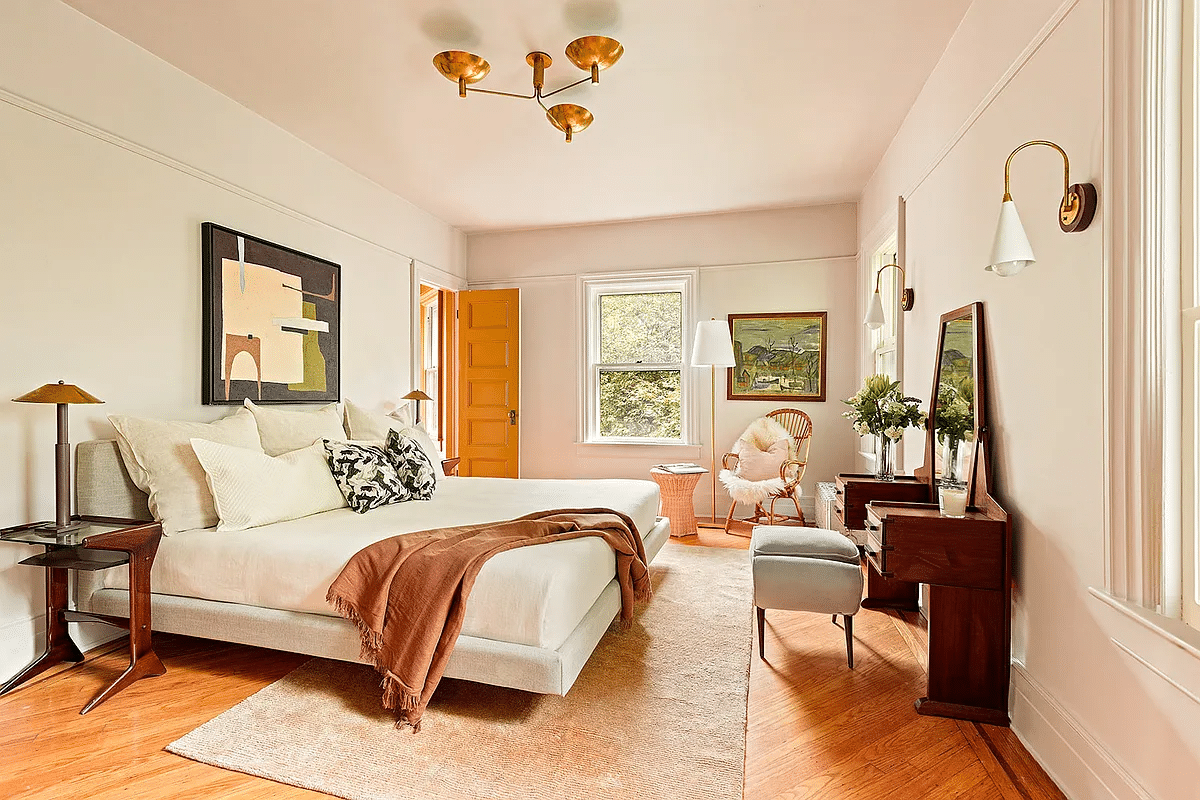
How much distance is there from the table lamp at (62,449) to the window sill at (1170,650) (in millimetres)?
3310

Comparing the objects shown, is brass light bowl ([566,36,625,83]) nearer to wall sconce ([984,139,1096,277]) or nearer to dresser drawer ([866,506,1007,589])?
wall sconce ([984,139,1096,277])

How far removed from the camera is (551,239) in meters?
6.05

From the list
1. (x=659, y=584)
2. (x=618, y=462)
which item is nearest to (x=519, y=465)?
(x=618, y=462)

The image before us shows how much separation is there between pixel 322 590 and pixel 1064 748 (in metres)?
2.44

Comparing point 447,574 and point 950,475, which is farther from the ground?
point 950,475

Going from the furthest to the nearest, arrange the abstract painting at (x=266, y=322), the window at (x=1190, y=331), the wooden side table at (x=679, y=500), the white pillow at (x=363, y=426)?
the wooden side table at (x=679, y=500), the white pillow at (x=363, y=426), the abstract painting at (x=266, y=322), the window at (x=1190, y=331)

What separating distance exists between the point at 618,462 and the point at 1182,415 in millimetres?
4628

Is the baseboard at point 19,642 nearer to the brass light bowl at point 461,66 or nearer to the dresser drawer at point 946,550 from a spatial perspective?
the brass light bowl at point 461,66

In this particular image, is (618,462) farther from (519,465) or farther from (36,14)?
(36,14)

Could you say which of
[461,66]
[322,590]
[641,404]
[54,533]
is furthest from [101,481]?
[641,404]

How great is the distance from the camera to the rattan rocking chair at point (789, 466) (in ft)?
16.2

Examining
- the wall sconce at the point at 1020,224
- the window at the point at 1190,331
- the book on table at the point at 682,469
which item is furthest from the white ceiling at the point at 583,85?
the book on table at the point at 682,469

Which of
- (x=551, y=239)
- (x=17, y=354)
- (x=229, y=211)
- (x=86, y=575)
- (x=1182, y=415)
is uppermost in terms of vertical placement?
(x=551, y=239)

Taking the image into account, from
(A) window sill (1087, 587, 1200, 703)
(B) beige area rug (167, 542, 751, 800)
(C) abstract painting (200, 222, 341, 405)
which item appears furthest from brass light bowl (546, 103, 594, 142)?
(A) window sill (1087, 587, 1200, 703)
